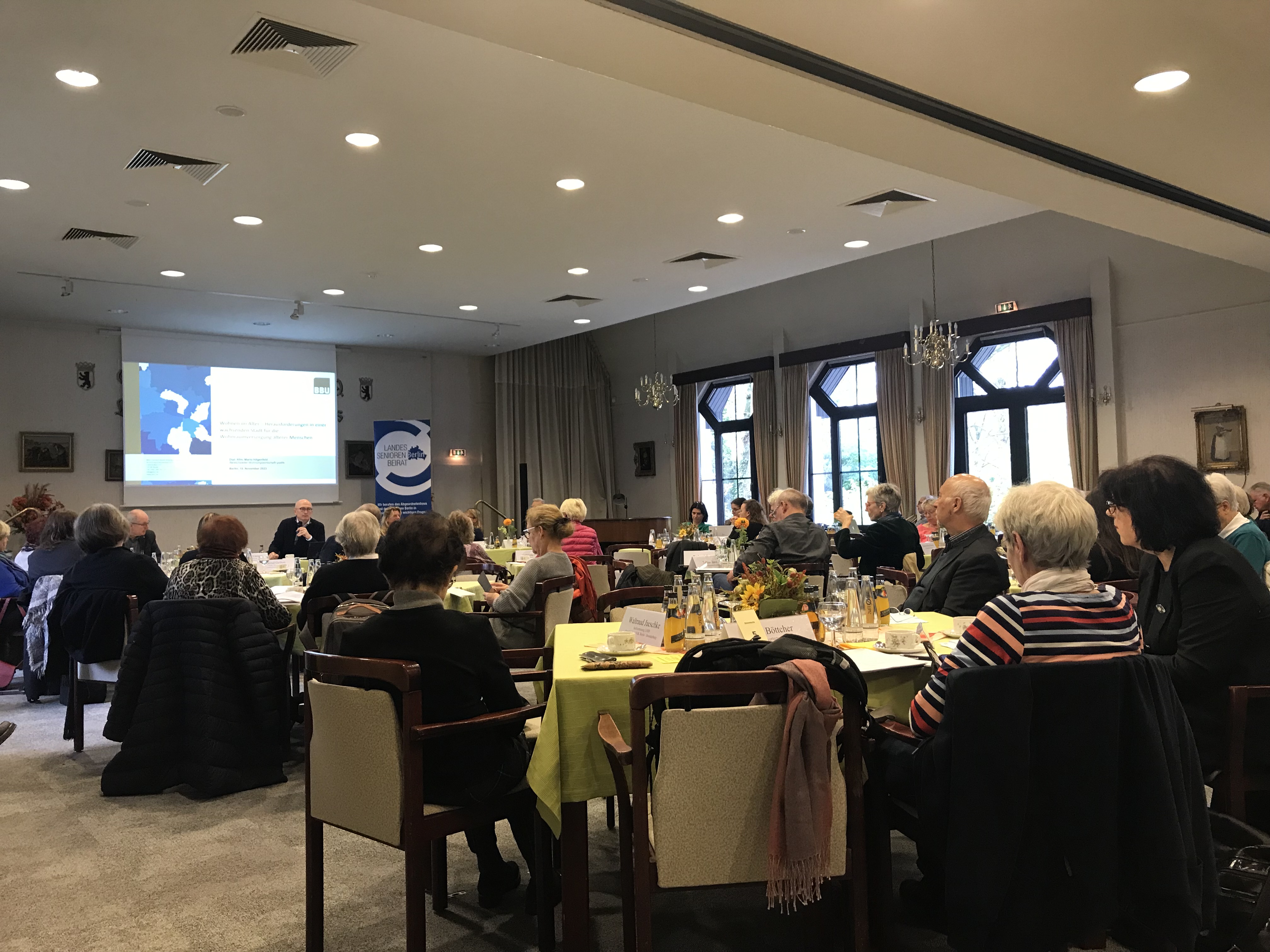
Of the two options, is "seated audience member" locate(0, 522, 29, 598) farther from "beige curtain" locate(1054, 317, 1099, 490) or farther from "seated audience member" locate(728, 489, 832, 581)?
"beige curtain" locate(1054, 317, 1099, 490)

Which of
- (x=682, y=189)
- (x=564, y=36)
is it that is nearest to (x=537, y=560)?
(x=564, y=36)

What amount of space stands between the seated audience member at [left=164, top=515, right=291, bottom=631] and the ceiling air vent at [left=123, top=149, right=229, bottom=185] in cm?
258

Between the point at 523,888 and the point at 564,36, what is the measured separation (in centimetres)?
300

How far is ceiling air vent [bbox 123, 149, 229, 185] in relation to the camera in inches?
228

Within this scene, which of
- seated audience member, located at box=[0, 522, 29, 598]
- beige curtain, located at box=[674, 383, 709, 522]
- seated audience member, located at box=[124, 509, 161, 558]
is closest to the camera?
seated audience member, located at box=[0, 522, 29, 598]

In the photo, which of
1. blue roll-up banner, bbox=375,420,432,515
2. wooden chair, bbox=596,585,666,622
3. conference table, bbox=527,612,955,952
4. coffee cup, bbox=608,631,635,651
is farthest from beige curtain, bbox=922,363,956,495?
conference table, bbox=527,612,955,952

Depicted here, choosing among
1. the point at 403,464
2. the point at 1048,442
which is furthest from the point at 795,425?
the point at 403,464

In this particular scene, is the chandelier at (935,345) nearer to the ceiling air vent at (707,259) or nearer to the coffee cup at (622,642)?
the ceiling air vent at (707,259)

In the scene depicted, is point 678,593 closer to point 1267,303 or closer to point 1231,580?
point 1231,580

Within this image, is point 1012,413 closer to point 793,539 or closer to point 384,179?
point 793,539

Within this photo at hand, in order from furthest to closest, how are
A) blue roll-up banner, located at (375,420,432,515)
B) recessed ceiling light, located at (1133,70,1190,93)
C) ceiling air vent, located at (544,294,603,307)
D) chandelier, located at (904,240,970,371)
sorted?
blue roll-up banner, located at (375,420,432,515) → ceiling air vent, located at (544,294,603,307) → chandelier, located at (904,240,970,371) → recessed ceiling light, located at (1133,70,1190,93)

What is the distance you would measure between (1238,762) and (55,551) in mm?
6630

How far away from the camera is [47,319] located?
1094 cm

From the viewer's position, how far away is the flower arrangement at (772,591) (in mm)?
3229
